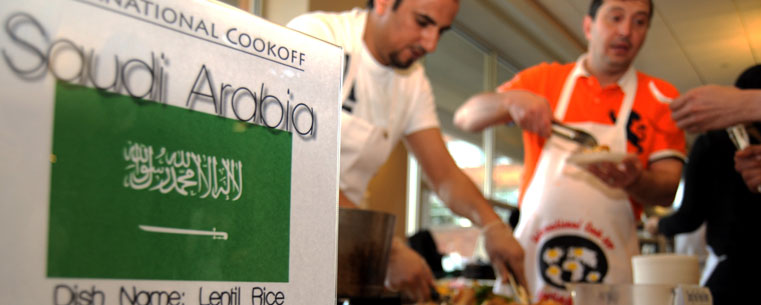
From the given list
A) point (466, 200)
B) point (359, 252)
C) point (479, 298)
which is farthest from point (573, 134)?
point (359, 252)

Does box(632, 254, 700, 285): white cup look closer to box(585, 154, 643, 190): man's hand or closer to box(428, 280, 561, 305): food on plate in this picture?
box(428, 280, 561, 305): food on plate

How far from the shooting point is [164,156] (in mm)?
345

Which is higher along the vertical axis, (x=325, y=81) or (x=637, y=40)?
Result: (x=637, y=40)

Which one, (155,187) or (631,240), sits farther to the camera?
(631,240)

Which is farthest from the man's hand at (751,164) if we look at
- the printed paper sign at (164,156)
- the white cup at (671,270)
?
the printed paper sign at (164,156)

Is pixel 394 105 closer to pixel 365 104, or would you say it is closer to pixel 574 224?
pixel 365 104

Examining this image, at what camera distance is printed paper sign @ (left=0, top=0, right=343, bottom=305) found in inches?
11.7

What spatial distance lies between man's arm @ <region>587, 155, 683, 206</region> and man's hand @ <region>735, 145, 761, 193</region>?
0.25 meters

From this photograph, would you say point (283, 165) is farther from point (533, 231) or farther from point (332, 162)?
point (533, 231)

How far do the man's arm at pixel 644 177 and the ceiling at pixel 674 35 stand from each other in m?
0.19

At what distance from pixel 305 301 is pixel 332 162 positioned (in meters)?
0.09

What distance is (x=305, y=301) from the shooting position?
1.31 feet

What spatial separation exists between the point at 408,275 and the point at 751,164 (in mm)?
628

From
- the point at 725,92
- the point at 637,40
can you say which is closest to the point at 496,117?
the point at 637,40
